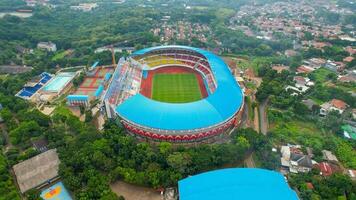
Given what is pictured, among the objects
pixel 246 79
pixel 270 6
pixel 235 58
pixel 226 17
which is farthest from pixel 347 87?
pixel 270 6

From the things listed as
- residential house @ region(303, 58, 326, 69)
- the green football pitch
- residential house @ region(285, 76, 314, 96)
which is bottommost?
the green football pitch

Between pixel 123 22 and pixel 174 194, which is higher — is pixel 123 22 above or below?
above

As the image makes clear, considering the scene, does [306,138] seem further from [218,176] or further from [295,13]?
[295,13]

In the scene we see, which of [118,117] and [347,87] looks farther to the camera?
[347,87]

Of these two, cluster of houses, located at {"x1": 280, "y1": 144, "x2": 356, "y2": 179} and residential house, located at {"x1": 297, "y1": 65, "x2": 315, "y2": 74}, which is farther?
residential house, located at {"x1": 297, "y1": 65, "x2": 315, "y2": 74}

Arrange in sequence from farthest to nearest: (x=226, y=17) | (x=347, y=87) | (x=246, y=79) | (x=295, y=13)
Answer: (x=295, y=13) < (x=226, y=17) < (x=246, y=79) < (x=347, y=87)

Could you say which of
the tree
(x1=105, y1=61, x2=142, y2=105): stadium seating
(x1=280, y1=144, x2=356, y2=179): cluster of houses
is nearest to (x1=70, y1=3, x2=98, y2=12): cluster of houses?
(x1=105, y1=61, x2=142, y2=105): stadium seating

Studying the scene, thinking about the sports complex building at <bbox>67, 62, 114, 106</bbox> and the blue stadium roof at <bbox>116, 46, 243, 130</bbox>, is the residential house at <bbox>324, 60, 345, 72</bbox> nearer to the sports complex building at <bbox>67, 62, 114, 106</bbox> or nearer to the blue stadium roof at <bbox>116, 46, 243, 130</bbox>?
the blue stadium roof at <bbox>116, 46, 243, 130</bbox>

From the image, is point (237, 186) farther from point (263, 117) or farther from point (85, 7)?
point (85, 7)
